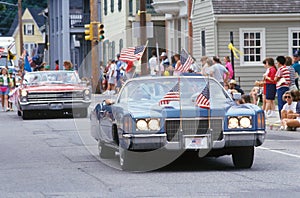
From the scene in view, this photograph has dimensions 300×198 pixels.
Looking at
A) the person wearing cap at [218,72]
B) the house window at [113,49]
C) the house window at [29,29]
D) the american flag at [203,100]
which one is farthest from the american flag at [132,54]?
the house window at [29,29]

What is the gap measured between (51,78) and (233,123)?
14250 mm

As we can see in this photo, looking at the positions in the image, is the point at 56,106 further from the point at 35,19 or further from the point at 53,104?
the point at 35,19

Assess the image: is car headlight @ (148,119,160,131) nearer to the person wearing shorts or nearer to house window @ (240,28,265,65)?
the person wearing shorts

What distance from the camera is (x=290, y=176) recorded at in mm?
11352

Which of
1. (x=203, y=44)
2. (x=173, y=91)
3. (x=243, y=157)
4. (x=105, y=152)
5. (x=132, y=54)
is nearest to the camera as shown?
(x=243, y=157)

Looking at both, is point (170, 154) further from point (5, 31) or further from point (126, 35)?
point (5, 31)

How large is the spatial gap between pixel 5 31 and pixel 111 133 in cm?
9701

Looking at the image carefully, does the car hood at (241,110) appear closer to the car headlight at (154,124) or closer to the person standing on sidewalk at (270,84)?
the car headlight at (154,124)

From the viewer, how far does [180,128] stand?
1162 cm

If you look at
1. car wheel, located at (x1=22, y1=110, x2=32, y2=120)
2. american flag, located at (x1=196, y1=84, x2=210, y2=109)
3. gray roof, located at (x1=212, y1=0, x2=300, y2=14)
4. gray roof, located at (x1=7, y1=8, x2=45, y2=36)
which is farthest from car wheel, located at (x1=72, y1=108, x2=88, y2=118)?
gray roof, located at (x1=7, y1=8, x2=45, y2=36)

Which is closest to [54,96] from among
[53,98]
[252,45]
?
[53,98]

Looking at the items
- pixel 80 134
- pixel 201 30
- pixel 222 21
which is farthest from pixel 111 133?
pixel 201 30

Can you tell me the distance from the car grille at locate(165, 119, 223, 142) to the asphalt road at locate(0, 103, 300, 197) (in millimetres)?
534

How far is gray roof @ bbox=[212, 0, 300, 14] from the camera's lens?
112ft
